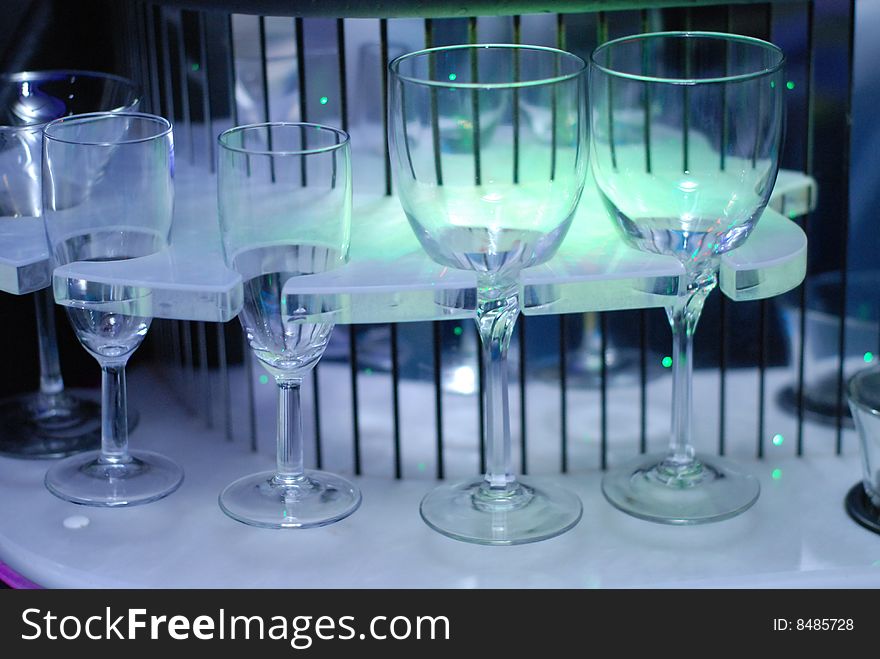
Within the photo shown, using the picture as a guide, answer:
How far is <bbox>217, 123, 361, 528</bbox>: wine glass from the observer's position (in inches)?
27.3

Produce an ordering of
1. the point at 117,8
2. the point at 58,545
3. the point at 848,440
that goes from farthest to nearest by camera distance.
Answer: the point at 117,8 < the point at 848,440 < the point at 58,545

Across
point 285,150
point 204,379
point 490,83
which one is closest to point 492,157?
point 490,83

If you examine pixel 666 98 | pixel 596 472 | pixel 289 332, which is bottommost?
pixel 596 472

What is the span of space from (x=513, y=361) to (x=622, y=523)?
0.22 metres

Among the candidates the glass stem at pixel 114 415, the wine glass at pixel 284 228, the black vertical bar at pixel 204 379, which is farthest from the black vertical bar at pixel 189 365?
the wine glass at pixel 284 228

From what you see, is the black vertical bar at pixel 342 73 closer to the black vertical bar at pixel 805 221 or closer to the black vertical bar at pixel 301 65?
the black vertical bar at pixel 301 65

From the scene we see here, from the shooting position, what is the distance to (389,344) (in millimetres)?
943

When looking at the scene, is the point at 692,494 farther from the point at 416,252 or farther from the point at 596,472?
the point at 416,252

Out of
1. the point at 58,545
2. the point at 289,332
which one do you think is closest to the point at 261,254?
the point at 289,332

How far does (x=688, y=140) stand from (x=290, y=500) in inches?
11.6

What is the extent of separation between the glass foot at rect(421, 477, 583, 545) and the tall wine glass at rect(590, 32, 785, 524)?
127 millimetres

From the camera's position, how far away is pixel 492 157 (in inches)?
25.6

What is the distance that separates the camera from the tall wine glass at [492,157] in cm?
64

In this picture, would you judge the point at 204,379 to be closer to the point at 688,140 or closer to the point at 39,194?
the point at 39,194
